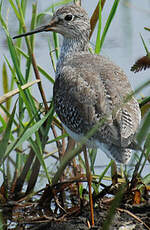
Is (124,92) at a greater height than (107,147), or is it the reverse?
(124,92)

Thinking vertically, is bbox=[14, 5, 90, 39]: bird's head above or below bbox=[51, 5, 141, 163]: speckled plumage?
above

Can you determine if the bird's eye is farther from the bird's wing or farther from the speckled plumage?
the bird's wing

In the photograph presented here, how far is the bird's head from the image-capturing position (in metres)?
5.45

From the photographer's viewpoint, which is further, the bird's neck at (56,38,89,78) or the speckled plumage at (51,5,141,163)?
the bird's neck at (56,38,89,78)

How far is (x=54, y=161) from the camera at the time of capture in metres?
6.53

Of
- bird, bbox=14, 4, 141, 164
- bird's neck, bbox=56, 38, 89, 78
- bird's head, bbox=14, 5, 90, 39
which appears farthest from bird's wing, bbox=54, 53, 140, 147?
bird's head, bbox=14, 5, 90, 39

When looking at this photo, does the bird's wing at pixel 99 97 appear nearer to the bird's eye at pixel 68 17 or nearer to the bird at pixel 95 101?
the bird at pixel 95 101

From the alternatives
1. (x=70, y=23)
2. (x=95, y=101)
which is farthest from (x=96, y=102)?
(x=70, y=23)

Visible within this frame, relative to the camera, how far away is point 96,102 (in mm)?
4324

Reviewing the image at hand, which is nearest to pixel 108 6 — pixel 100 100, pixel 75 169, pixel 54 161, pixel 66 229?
pixel 54 161

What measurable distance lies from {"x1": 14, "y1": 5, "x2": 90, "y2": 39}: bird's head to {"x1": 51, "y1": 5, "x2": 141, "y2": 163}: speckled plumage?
0.09 m

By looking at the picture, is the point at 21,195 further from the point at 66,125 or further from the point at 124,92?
the point at 124,92

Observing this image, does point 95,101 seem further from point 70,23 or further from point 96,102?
point 70,23

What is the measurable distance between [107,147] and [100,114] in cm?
29
